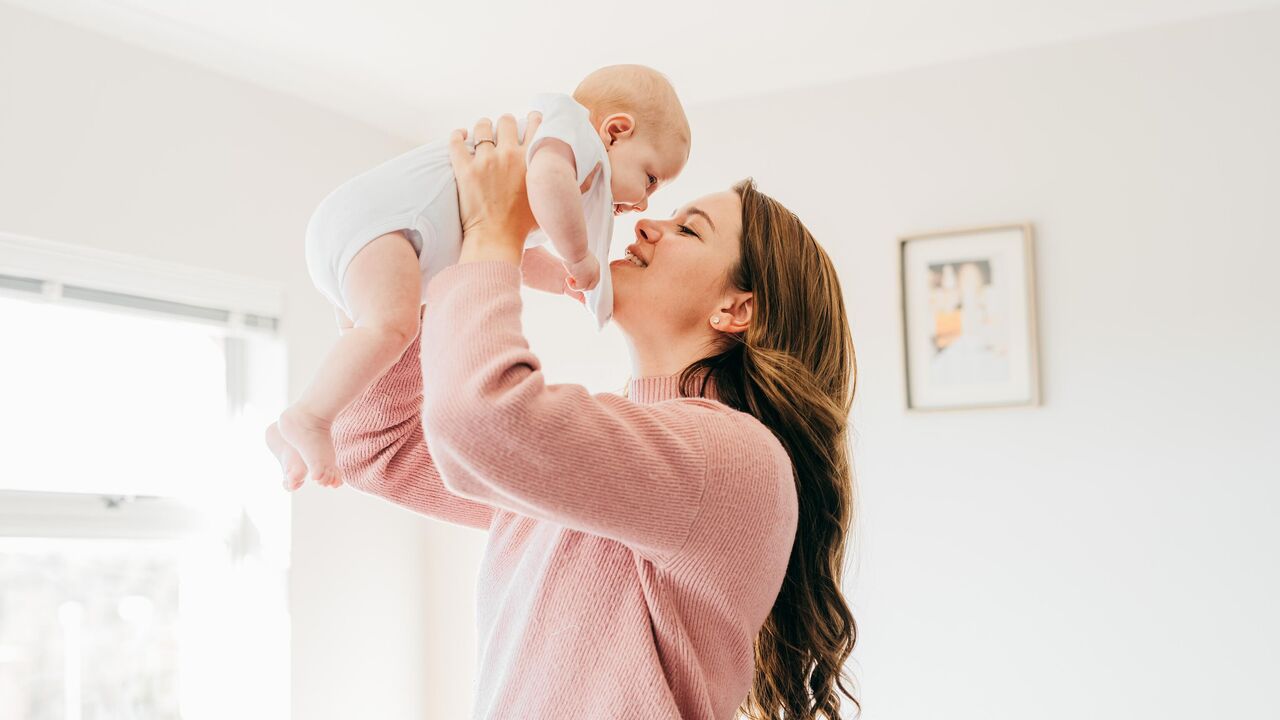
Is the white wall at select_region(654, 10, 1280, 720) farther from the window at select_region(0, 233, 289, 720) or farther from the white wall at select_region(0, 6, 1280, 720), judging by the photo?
the window at select_region(0, 233, 289, 720)

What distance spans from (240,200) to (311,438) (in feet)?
6.55

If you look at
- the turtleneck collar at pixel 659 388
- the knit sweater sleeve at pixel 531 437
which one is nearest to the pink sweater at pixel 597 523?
the knit sweater sleeve at pixel 531 437

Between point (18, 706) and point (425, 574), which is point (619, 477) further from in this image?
point (425, 574)

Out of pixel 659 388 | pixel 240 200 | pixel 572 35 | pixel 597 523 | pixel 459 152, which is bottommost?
pixel 597 523

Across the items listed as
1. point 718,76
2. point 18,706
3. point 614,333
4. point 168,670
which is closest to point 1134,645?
point 614,333

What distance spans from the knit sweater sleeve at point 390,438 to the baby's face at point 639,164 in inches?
12.7

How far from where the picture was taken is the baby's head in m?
1.49

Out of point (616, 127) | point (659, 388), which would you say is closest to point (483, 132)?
point (616, 127)

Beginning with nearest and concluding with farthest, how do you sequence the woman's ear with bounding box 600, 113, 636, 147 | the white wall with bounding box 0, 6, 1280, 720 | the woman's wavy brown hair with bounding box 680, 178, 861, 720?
the woman's wavy brown hair with bounding box 680, 178, 861, 720 < the woman's ear with bounding box 600, 113, 636, 147 < the white wall with bounding box 0, 6, 1280, 720

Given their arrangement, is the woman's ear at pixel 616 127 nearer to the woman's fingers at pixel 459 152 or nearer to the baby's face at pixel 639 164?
the baby's face at pixel 639 164

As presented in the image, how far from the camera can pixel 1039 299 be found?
292 cm

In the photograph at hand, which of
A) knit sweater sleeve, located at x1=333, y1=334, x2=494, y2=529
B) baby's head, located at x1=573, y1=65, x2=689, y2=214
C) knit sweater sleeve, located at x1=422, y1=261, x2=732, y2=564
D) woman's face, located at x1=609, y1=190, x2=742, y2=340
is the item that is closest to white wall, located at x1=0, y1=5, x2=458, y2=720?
knit sweater sleeve, located at x1=333, y1=334, x2=494, y2=529

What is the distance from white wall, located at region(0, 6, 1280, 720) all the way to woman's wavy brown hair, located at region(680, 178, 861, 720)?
1.52m

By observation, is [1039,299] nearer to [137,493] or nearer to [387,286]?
[387,286]
